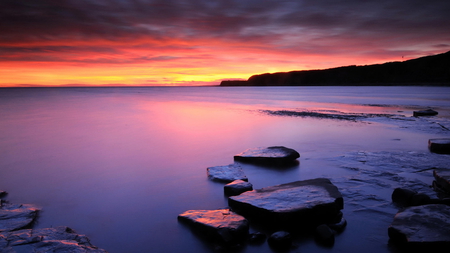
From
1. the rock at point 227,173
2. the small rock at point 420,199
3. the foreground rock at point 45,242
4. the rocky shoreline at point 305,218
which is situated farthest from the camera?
the rock at point 227,173

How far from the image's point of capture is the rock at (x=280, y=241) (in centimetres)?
299

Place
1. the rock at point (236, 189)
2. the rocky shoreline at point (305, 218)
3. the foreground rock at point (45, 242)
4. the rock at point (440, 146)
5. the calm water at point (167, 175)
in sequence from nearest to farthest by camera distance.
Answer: the foreground rock at point (45, 242), the rocky shoreline at point (305, 218), the calm water at point (167, 175), the rock at point (236, 189), the rock at point (440, 146)

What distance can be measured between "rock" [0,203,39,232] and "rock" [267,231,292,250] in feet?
10.1

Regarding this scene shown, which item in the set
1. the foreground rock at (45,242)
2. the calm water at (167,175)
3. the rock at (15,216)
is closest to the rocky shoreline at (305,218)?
the calm water at (167,175)

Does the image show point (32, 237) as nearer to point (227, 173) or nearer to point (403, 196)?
point (227, 173)

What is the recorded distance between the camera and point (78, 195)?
4.68 meters

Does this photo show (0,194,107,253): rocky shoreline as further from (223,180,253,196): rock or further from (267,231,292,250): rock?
(223,180,253,196): rock

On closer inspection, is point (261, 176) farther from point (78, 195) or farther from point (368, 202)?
point (78, 195)

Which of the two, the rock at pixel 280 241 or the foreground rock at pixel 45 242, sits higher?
the foreground rock at pixel 45 242

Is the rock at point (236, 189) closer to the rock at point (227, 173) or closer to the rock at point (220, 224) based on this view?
the rock at point (227, 173)

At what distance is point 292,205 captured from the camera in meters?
3.46

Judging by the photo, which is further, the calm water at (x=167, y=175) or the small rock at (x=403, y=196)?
the small rock at (x=403, y=196)

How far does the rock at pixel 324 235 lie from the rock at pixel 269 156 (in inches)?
120

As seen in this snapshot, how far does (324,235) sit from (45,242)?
2992 millimetres
